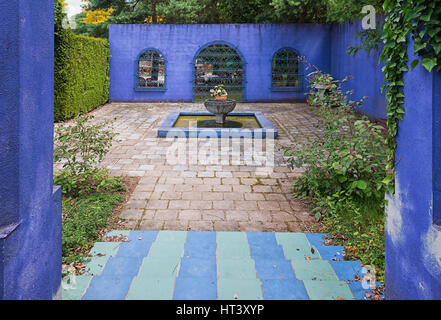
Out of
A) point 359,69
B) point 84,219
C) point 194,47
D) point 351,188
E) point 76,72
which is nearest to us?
point 84,219

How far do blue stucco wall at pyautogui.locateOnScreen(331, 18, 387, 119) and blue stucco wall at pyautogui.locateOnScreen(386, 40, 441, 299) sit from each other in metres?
8.36

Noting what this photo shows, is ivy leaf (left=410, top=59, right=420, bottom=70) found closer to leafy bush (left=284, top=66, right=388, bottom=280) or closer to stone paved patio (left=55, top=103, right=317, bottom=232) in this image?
leafy bush (left=284, top=66, right=388, bottom=280)

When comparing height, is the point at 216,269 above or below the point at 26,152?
below

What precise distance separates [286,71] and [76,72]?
823cm

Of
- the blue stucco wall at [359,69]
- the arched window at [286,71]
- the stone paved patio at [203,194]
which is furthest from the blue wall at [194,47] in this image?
the stone paved patio at [203,194]

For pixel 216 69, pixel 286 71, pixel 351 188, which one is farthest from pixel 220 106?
pixel 286 71

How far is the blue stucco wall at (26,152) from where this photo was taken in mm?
1896

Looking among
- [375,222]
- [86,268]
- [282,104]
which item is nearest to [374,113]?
[282,104]

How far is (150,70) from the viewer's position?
52.7 ft

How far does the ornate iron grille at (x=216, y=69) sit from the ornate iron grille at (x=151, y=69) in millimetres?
1364

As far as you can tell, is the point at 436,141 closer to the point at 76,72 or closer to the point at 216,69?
the point at 76,72

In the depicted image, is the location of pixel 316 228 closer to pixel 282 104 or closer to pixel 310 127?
pixel 310 127

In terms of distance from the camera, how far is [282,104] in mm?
15227

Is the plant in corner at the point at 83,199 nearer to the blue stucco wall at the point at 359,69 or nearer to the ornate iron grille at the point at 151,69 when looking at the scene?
the blue stucco wall at the point at 359,69
